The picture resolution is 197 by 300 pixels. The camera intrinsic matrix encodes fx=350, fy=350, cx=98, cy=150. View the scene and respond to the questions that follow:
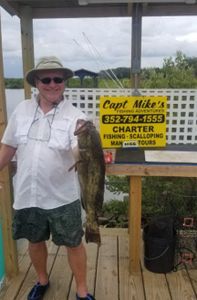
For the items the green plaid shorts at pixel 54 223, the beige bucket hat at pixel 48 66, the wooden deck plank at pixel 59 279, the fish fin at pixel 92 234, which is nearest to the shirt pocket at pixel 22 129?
the beige bucket hat at pixel 48 66

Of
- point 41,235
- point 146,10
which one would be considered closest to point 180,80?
point 146,10

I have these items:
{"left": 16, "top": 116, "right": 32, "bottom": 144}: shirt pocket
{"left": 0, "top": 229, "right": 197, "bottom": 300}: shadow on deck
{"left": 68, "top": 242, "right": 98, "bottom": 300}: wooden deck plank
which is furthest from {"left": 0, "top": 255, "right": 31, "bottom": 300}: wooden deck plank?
{"left": 16, "top": 116, "right": 32, "bottom": 144}: shirt pocket

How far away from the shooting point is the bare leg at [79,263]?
94.0 inches

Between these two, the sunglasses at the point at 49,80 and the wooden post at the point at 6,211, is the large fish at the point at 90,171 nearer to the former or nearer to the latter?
the sunglasses at the point at 49,80

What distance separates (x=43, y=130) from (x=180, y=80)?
2.02 metres

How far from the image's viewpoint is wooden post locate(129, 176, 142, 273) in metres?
2.86

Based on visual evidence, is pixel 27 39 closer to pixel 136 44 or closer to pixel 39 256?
pixel 136 44

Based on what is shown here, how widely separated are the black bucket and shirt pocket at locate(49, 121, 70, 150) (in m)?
1.34

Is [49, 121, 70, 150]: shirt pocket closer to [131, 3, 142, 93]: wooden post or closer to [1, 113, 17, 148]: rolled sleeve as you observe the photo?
[1, 113, 17, 148]: rolled sleeve

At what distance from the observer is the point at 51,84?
84.2 inches

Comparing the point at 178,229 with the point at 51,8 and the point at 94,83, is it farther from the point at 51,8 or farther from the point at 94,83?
the point at 51,8

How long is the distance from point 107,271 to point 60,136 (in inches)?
58.0

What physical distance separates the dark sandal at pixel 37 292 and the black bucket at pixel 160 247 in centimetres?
92

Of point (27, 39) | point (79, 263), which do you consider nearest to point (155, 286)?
point (79, 263)
